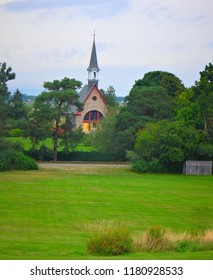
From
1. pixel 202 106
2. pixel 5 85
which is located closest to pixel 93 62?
pixel 5 85

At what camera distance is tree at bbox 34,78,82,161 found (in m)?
60.3

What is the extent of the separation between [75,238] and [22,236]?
5.70ft

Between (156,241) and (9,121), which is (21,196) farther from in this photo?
(9,121)

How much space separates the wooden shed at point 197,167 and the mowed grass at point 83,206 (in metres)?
2.60

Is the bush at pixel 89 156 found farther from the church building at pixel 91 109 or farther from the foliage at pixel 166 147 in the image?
the church building at pixel 91 109

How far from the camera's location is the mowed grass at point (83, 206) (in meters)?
20.2

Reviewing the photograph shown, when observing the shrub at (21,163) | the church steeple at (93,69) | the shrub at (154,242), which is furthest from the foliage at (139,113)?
the shrub at (154,242)

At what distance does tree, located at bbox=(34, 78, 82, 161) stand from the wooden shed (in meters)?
13.0

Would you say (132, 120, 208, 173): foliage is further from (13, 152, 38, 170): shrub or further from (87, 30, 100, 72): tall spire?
(87, 30, 100, 72): tall spire

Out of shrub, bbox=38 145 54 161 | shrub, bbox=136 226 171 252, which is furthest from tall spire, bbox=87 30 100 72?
shrub, bbox=136 226 171 252

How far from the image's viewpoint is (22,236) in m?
22.4

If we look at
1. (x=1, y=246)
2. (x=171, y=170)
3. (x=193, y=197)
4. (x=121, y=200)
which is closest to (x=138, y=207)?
(x=121, y=200)

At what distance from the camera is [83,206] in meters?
32.2

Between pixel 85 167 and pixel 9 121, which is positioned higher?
pixel 9 121
